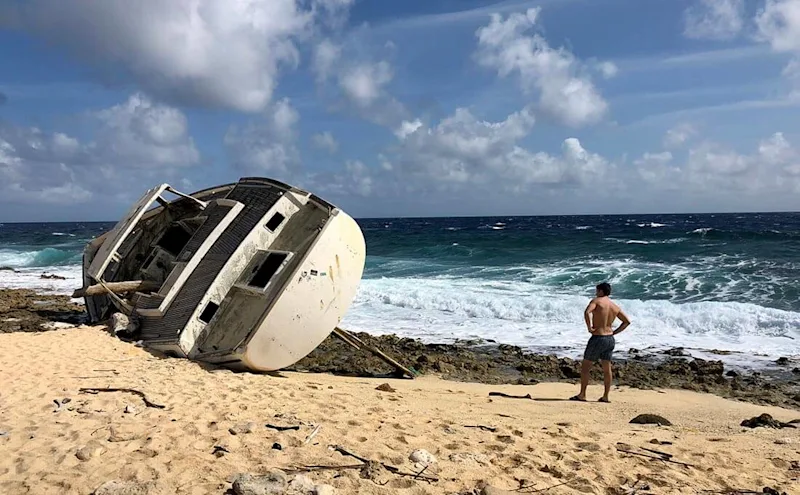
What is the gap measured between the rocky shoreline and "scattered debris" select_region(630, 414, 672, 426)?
243 centimetres

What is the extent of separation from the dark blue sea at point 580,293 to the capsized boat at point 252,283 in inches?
177

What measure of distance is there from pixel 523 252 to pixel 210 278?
25275 mm

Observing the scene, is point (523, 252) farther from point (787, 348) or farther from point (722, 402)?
point (722, 402)

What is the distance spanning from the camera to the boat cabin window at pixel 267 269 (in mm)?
8148

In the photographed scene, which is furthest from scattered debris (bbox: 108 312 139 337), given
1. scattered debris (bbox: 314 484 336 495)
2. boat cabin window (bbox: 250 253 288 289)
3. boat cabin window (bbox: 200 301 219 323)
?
scattered debris (bbox: 314 484 336 495)

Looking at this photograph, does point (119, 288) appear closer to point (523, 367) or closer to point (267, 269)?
point (267, 269)

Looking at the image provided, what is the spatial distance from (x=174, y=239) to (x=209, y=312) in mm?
4253

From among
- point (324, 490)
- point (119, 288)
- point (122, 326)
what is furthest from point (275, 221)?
point (324, 490)

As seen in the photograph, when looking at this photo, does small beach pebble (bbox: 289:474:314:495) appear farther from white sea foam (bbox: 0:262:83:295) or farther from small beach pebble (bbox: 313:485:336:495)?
white sea foam (bbox: 0:262:83:295)

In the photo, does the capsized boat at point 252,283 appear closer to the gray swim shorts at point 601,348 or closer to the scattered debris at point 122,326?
the scattered debris at point 122,326

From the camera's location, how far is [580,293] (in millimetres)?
17422

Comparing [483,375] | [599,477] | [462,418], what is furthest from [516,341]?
[599,477]

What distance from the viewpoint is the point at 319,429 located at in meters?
4.94

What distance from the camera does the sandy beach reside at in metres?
4.00
